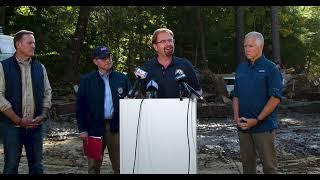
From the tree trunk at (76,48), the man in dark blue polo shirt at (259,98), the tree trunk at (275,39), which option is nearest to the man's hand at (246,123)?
the man in dark blue polo shirt at (259,98)

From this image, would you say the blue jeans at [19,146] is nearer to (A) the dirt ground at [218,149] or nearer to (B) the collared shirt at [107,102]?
(B) the collared shirt at [107,102]

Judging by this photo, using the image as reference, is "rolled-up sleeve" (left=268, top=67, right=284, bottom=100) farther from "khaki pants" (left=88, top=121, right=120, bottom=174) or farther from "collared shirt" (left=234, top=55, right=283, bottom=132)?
"khaki pants" (left=88, top=121, right=120, bottom=174)

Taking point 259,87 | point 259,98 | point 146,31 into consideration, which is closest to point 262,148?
point 259,98

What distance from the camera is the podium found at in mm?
4320

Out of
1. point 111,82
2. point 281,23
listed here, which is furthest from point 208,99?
point 281,23

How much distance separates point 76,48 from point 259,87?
981 inches

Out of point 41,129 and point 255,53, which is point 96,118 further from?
point 255,53

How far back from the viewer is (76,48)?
29.6 m

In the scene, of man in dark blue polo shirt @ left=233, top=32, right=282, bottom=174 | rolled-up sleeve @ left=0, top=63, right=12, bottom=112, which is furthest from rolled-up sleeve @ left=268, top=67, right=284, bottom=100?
rolled-up sleeve @ left=0, top=63, right=12, bottom=112

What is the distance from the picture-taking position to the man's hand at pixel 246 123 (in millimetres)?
5320

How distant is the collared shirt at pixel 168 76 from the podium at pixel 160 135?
741 millimetres

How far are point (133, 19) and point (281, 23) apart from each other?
10.5 m

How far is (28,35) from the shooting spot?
549cm

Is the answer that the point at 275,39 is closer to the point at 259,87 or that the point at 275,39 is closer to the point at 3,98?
the point at 259,87
